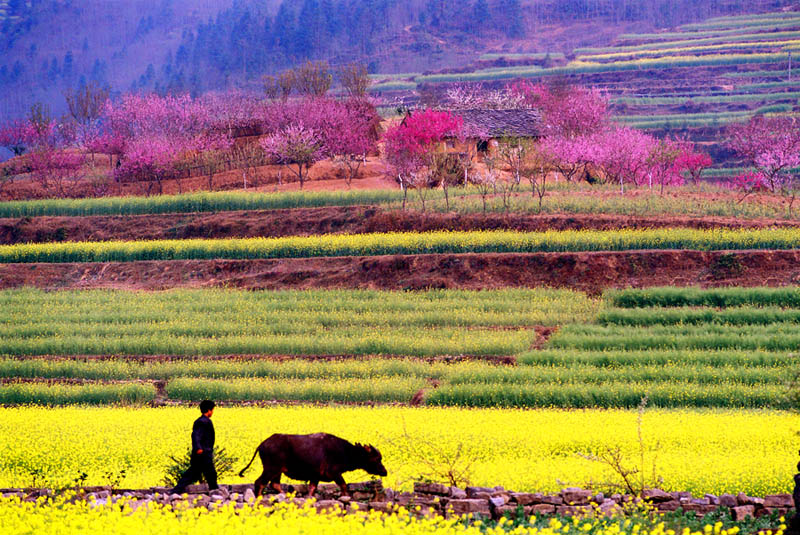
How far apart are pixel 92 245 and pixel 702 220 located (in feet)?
88.9

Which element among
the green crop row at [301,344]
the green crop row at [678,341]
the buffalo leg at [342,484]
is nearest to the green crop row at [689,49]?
the green crop row at [678,341]

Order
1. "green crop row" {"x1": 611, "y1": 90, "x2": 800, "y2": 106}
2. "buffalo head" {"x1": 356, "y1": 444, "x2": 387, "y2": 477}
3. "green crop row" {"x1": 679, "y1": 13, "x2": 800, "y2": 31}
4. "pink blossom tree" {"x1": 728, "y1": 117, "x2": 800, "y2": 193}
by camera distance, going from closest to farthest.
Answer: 1. "buffalo head" {"x1": 356, "y1": 444, "x2": 387, "y2": 477}
2. "pink blossom tree" {"x1": 728, "y1": 117, "x2": 800, "y2": 193}
3. "green crop row" {"x1": 611, "y1": 90, "x2": 800, "y2": 106}
4. "green crop row" {"x1": 679, "y1": 13, "x2": 800, "y2": 31}

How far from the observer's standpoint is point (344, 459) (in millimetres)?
14867

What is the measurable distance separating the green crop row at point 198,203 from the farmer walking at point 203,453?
112 ft

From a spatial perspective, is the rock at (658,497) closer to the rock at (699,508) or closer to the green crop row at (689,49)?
the rock at (699,508)

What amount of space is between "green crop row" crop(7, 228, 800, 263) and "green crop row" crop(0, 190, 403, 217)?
5.34m

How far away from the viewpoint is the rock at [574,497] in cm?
1467

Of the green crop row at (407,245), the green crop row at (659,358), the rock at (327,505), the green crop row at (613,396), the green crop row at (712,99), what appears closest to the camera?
the rock at (327,505)

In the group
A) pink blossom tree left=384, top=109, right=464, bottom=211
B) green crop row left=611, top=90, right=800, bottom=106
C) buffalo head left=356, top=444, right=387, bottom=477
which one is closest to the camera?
buffalo head left=356, top=444, right=387, bottom=477

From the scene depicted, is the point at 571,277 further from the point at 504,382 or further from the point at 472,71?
the point at 472,71

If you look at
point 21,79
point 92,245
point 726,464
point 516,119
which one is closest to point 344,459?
point 726,464

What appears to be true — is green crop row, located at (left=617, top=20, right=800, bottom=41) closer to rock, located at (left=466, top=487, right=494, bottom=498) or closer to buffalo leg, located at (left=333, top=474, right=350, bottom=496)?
rock, located at (left=466, top=487, right=494, bottom=498)

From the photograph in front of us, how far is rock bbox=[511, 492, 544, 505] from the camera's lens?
14531 mm

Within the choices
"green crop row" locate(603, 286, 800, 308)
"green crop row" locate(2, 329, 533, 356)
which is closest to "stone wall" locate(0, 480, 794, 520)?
"green crop row" locate(2, 329, 533, 356)
